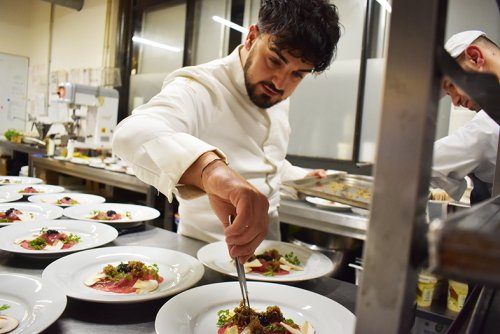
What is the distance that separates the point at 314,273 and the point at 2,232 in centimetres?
122

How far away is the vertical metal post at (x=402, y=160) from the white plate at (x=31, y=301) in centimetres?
68

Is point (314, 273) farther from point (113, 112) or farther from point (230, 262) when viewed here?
point (113, 112)

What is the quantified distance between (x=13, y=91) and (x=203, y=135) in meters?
7.77

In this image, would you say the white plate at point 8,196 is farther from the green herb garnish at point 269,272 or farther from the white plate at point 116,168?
the green herb garnish at point 269,272

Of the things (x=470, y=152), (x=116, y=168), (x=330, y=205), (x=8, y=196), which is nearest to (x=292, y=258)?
(x=330, y=205)

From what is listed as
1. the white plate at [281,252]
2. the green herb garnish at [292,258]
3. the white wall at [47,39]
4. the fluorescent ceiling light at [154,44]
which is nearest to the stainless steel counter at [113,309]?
the white plate at [281,252]

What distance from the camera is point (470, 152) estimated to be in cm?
203

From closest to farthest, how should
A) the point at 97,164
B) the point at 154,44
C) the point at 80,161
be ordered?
the point at 97,164 < the point at 80,161 < the point at 154,44

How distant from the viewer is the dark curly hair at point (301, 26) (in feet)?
4.57

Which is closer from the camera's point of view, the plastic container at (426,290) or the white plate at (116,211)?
the plastic container at (426,290)

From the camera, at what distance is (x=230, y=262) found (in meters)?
1.33

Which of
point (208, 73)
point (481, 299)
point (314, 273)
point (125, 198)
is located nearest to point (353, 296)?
point (314, 273)

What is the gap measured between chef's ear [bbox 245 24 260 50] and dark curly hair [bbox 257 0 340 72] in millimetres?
71

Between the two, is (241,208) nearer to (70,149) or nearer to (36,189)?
(36,189)
